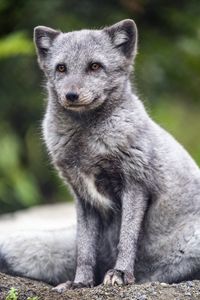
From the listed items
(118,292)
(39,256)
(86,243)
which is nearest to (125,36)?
(86,243)

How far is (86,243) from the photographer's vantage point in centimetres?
975

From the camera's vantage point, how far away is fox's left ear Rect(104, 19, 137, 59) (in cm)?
980

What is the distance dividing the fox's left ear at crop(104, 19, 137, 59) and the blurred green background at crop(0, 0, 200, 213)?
5.43m

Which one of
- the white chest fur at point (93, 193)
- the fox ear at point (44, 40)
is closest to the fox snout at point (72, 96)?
the white chest fur at point (93, 193)

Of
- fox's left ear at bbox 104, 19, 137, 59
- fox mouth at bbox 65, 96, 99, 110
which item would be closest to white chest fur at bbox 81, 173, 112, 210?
fox mouth at bbox 65, 96, 99, 110

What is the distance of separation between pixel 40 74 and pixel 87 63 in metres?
10.7

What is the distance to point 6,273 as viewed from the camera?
10109mm

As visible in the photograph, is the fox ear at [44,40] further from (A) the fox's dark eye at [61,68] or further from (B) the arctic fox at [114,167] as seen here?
(A) the fox's dark eye at [61,68]

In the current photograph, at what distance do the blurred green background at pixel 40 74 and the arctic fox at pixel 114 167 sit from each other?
215 inches

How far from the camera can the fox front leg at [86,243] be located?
31.5 feet

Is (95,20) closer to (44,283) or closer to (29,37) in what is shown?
(29,37)

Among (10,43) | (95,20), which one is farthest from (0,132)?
(10,43)

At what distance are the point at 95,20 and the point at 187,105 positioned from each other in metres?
3.50

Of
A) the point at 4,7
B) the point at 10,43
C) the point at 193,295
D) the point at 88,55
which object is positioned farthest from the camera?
the point at 4,7
